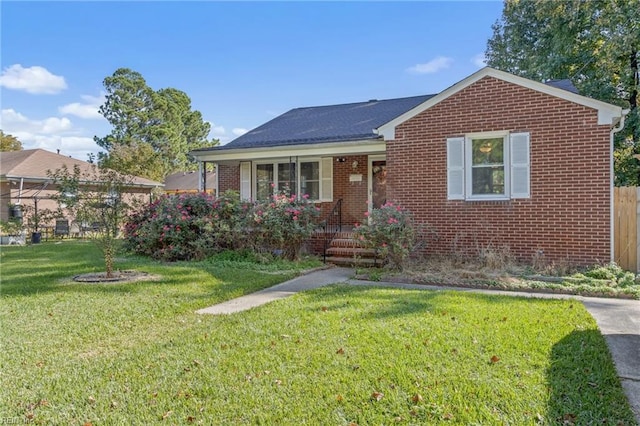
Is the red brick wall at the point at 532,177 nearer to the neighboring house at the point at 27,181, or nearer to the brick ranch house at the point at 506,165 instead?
the brick ranch house at the point at 506,165

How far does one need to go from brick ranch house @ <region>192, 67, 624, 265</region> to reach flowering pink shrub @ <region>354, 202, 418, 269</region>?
1275 millimetres

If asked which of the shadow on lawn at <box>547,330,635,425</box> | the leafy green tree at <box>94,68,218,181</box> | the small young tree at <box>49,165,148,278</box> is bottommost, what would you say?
the shadow on lawn at <box>547,330,635,425</box>

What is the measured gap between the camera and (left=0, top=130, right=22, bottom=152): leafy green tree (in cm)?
3805

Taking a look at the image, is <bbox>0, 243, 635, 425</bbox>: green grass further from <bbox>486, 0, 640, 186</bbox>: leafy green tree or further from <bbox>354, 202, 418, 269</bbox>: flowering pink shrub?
<bbox>486, 0, 640, 186</bbox>: leafy green tree

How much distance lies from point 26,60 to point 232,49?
24.0 feet

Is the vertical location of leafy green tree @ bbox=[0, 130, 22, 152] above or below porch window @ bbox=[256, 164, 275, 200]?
above

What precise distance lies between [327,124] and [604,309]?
407 inches

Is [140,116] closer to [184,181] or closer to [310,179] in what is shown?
[184,181]

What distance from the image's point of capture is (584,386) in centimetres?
327

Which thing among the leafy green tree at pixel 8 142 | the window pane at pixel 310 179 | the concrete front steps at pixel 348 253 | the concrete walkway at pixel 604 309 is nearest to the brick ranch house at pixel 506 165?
the concrete front steps at pixel 348 253

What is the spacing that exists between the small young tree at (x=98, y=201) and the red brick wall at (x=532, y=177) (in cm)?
609

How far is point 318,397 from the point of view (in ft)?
10.2

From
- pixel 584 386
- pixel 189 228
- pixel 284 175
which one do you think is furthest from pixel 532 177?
pixel 189 228

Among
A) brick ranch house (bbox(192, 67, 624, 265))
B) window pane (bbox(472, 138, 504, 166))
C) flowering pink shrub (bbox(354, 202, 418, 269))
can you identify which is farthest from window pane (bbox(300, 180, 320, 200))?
window pane (bbox(472, 138, 504, 166))
